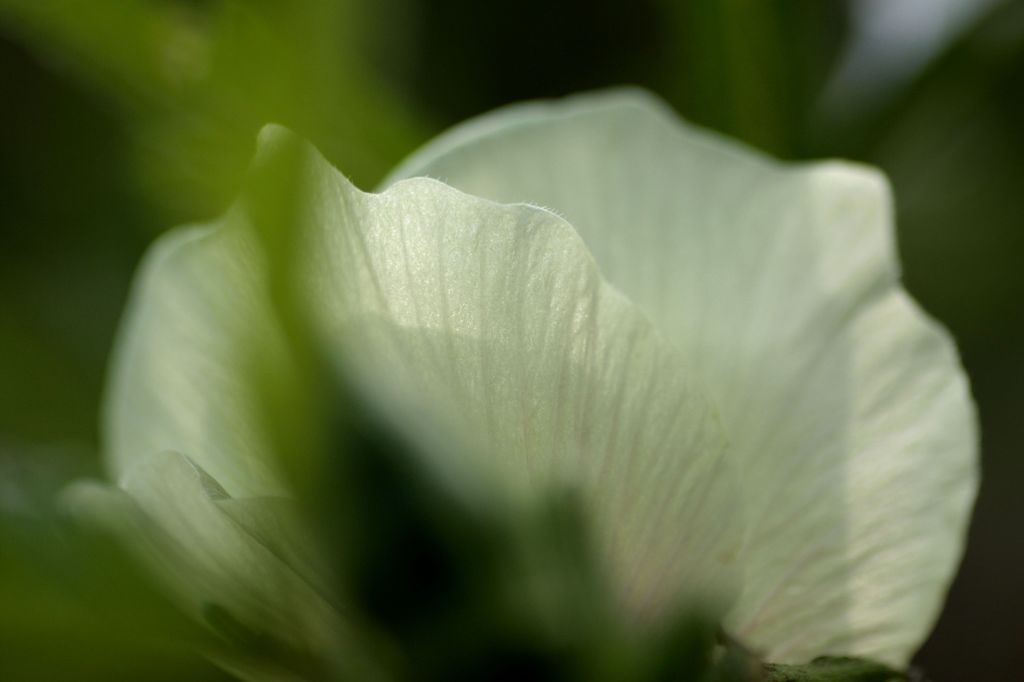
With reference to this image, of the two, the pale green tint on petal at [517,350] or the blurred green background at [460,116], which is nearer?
the pale green tint on petal at [517,350]

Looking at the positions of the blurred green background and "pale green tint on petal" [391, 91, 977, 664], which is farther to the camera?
the blurred green background

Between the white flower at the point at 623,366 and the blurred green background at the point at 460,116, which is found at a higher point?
the blurred green background at the point at 460,116

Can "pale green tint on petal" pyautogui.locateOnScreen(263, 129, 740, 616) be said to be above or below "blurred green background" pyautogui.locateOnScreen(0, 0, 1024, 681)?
below

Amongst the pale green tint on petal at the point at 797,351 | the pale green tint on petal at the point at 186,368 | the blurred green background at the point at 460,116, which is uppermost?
the blurred green background at the point at 460,116

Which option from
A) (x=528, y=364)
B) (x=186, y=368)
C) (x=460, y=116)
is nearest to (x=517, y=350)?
(x=528, y=364)

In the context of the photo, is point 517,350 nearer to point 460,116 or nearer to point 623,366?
point 623,366

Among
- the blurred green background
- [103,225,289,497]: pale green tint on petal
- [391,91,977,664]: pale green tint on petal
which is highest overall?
the blurred green background
